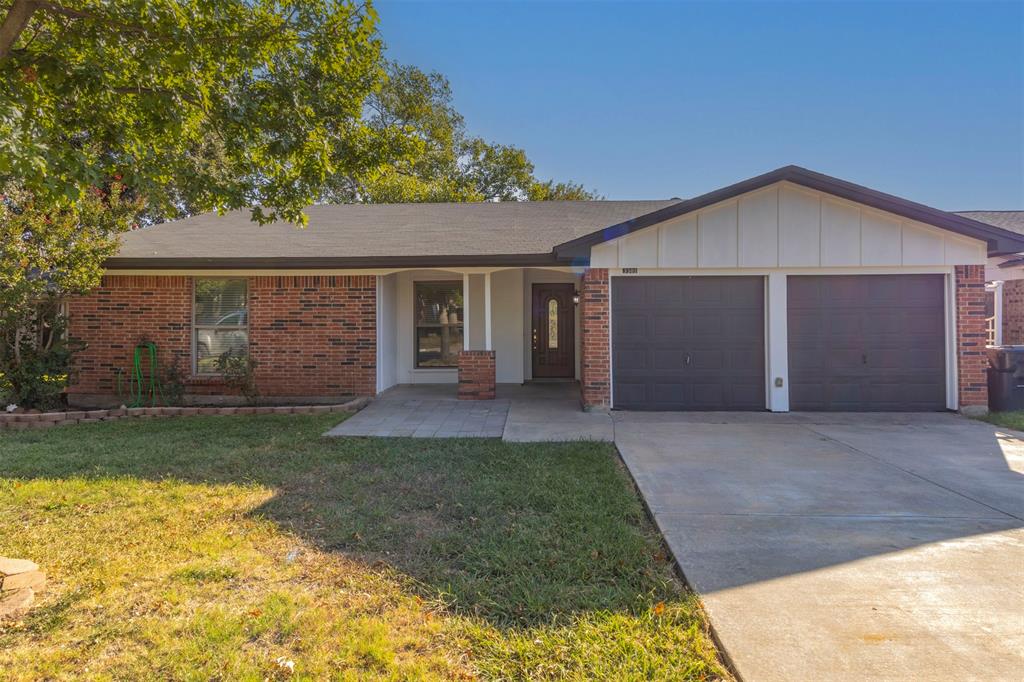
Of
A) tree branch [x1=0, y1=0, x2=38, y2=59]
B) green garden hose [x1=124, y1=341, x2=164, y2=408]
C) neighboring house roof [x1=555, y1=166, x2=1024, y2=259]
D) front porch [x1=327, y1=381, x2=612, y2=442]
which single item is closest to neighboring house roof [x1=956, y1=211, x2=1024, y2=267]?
neighboring house roof [x1=555, y1=166, x2=1024, y2=259]

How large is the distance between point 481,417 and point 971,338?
7.54 metres

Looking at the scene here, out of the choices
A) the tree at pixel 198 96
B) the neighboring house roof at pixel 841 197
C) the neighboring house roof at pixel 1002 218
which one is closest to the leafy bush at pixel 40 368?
the tree at pixel 198 96

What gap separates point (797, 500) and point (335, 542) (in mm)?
3583

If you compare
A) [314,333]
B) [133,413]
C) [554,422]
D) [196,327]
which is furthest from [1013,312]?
[133,413]

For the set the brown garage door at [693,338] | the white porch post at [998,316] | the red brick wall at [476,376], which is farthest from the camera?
the white porch post at [998,316]

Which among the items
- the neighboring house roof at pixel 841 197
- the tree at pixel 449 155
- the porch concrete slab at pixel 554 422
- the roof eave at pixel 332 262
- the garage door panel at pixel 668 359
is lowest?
the porch concrete slab at pixel 554 422

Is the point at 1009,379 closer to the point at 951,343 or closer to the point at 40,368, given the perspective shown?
the point at 951,343

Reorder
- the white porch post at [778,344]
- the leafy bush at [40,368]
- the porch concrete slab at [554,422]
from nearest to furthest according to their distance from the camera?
1. the porch concrete slab at [554,422]
2. the leafy bush at [40,368]
3. the white porch post at [778,344]

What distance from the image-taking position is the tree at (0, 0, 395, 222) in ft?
12.8

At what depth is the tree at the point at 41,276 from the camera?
7.09m

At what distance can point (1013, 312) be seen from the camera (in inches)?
423

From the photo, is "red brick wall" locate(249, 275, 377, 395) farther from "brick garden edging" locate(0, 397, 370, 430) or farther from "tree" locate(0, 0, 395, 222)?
"tree" locate(0, 0, 395, 222)

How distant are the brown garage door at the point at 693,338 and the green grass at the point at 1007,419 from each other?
2993mm

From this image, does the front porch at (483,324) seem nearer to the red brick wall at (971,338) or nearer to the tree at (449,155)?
the red brick wall at (971,338)
